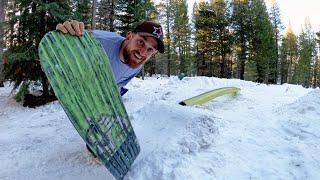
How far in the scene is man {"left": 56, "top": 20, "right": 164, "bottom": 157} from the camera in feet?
14.1

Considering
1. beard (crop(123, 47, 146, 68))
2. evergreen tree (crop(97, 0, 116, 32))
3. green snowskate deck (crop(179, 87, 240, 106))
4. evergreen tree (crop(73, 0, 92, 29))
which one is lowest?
green snowskate deck (crop(179, 87, 240, 106))

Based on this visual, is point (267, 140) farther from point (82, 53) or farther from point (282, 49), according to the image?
point (282, 49)

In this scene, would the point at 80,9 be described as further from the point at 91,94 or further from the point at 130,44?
the point at 91,94

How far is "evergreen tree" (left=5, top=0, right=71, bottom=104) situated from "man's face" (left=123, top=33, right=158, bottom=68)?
9998 millimetres

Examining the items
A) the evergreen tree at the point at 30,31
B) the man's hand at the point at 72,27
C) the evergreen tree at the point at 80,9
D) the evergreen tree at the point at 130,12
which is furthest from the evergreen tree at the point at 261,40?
A: the man's hand at the point at 72,27

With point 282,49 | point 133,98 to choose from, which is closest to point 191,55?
point 282,49

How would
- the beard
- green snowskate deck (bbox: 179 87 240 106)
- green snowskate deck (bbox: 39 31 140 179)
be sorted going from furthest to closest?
1. green snowskate deck (bbox: 179 87 240 106)
2. the beard
3. green snowskate deck (bbox: 39 31 140 179)

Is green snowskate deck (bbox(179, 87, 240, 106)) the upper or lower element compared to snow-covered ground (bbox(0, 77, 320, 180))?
upper

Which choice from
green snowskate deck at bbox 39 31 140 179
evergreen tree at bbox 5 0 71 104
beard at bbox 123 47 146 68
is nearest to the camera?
green snowskate deck at bbox 39 31 140 179

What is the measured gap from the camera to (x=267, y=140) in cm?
505

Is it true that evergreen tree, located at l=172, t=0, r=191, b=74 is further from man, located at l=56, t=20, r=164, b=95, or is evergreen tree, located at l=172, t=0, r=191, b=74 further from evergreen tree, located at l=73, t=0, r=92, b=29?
man, located at l=56, t=20, r=164, b=95

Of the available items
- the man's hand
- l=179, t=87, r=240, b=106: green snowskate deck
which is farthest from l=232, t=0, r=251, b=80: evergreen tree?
the man's hand

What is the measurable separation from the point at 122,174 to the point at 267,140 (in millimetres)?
2243

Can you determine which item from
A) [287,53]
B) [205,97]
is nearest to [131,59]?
[205,97]
